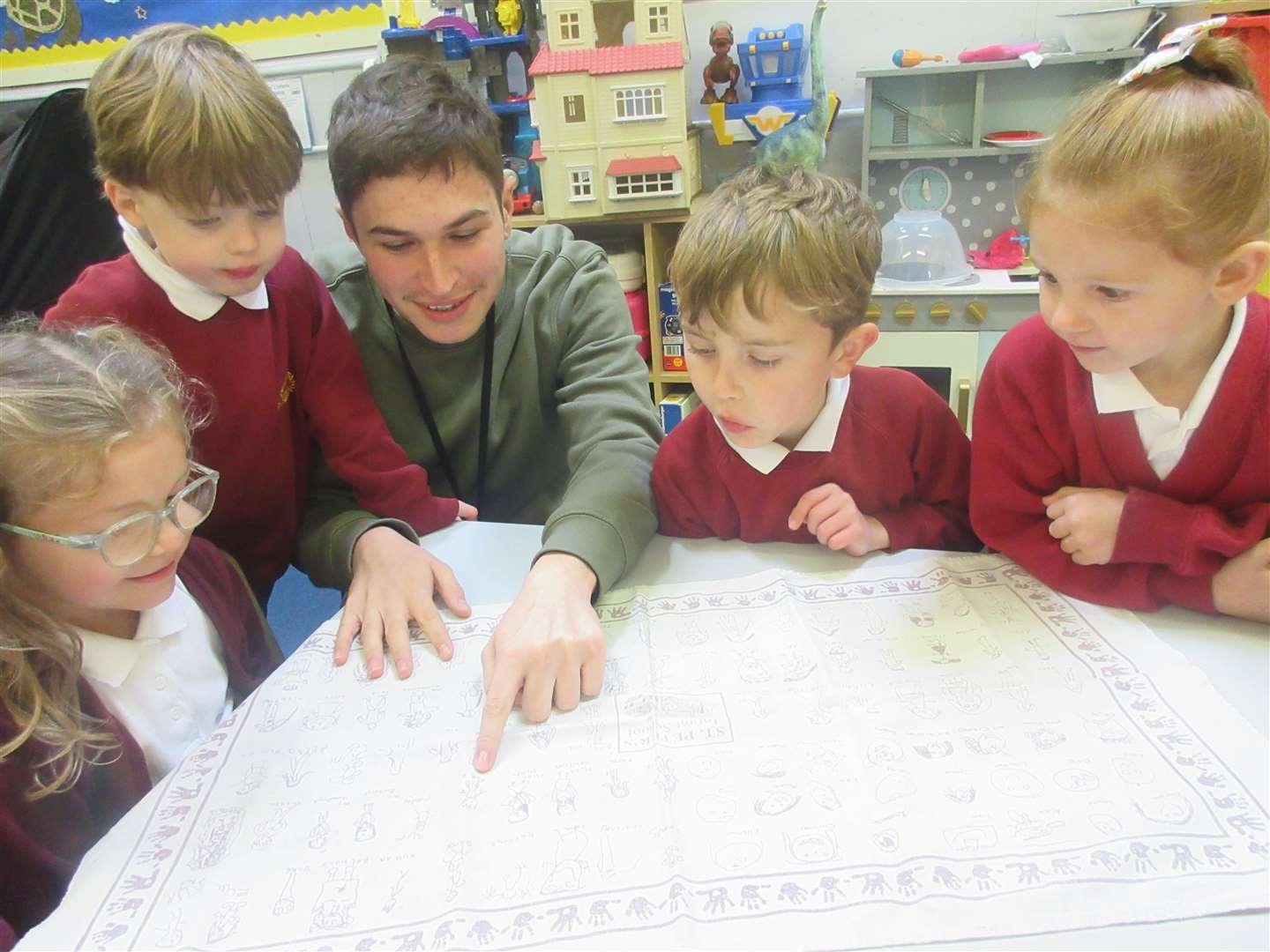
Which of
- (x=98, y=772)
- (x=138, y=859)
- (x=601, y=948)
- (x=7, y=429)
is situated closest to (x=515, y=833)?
(x=601, y=948)

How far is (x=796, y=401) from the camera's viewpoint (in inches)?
35.4

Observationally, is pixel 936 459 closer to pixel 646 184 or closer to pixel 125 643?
pixel 125 643

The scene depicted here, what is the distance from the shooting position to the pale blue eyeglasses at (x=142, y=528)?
0.70 meters

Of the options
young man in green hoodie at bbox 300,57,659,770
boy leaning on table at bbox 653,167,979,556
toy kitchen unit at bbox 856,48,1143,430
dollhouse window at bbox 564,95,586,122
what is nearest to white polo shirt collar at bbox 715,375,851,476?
boy leaning on table at bbox 653,167,979,556

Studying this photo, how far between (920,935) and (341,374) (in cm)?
89

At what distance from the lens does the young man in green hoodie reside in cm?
80

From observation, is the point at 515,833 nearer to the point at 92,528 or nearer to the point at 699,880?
Answer: the point at 699,880

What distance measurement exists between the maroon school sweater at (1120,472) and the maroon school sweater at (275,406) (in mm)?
631

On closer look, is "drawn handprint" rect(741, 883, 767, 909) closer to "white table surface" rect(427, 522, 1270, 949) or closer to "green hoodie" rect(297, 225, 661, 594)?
"white table surface" rect(427, 522, 1270, 949)

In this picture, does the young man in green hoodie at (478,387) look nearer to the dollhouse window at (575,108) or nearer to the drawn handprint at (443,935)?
the drawn handprint at (443,935)

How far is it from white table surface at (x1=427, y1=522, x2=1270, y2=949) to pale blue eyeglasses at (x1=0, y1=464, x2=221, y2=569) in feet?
0.87

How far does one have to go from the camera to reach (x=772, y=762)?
621mm

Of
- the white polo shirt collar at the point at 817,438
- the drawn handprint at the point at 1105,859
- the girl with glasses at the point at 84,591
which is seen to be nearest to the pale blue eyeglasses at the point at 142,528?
the girl with glasses at the point at 84,591

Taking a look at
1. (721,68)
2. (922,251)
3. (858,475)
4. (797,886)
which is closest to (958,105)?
(922,251)
